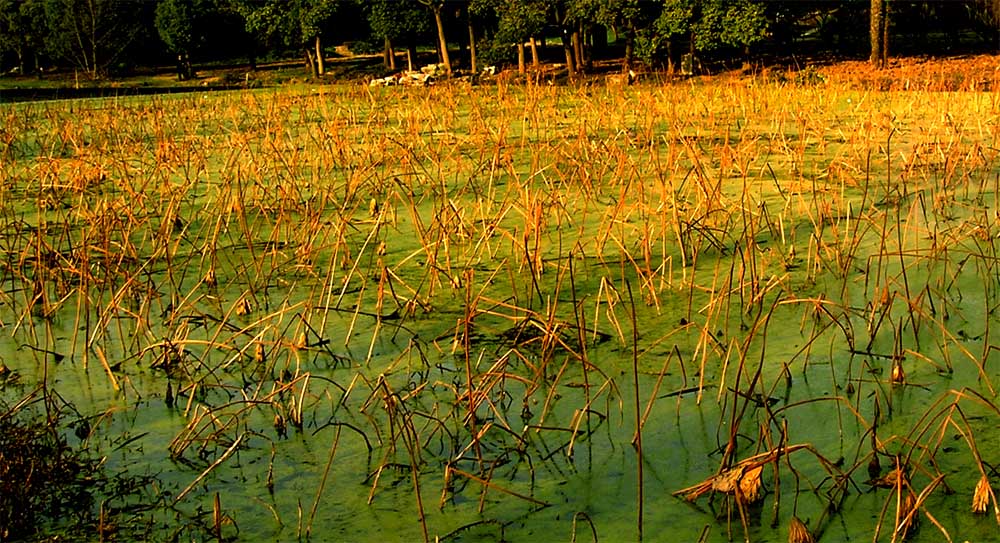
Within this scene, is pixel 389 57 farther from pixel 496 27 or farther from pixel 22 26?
pixel 22 26

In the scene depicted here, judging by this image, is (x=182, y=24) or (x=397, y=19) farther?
(x=182, y=24)

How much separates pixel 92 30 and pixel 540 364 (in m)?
28.8

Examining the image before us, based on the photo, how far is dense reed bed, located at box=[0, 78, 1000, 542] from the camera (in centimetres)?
264

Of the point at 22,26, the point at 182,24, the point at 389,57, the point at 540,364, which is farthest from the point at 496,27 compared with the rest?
the point at 540,364

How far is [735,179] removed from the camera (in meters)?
7.16

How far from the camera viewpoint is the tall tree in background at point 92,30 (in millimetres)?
29984

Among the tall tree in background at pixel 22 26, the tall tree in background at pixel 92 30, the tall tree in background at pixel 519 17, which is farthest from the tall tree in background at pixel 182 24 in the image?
the tall tree in background at pixel 519 17

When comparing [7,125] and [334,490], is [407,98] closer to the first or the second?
[7,125]

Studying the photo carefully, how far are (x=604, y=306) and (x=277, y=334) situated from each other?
50.0 inches

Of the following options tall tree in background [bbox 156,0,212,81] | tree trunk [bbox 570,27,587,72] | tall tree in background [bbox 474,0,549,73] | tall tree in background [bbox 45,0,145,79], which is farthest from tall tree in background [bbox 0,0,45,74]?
tree trunk [bbox 570,27,587,72]

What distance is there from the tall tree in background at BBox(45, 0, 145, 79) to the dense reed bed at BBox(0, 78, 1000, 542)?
2498cm

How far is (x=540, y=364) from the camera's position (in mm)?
3566

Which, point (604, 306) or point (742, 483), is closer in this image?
point (742, 483)

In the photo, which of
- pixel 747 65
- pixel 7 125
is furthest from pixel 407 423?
pixel 747 65
